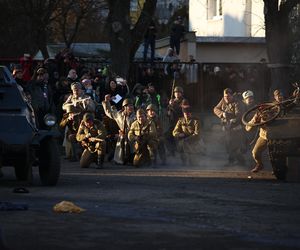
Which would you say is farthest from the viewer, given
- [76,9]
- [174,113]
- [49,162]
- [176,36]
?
[76,9]

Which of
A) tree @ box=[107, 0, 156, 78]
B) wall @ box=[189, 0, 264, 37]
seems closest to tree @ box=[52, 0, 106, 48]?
wall @ box=[189, 0, 264, 37]

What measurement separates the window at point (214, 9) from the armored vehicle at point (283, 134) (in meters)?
28.6

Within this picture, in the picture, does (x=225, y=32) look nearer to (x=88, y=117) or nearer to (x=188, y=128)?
(x=188, y=128)

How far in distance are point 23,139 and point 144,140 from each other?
231 inches

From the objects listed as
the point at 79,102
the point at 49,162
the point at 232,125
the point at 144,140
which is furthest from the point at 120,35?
the point at 49,162

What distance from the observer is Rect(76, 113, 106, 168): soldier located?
60.7 ft

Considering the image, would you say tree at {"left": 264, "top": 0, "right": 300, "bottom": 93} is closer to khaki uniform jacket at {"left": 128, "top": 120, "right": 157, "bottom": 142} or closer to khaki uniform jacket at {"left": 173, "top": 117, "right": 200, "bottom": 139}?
khaki uniform jacket at {"left": 173, "top": 117, "right": 200, "bottom": 139}

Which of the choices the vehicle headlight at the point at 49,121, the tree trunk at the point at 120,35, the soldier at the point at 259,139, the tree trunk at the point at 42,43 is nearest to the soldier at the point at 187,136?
the soldier at the point at 259,139

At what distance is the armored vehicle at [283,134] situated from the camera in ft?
50.1

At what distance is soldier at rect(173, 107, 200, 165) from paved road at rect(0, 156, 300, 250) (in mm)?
3482

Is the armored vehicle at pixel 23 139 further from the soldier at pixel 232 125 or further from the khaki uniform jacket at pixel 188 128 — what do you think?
the soldier at pixel 232 125

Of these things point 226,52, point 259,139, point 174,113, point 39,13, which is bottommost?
point 259,139

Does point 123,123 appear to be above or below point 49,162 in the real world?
above

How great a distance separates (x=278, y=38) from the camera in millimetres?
22531
